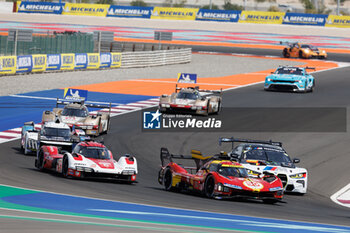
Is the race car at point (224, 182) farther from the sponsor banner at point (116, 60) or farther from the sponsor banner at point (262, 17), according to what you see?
the sponsor banner at point (262, 17)

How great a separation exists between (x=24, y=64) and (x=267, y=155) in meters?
29.7

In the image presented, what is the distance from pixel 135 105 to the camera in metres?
38.2

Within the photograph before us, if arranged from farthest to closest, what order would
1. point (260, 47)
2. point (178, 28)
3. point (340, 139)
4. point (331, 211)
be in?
1. point (178, 28)
2. point (260, 47)
3. point (340, 139)
4. point (331, 211)

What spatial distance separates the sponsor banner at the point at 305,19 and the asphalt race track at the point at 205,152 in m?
49.2

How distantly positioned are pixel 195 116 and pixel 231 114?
1.95m

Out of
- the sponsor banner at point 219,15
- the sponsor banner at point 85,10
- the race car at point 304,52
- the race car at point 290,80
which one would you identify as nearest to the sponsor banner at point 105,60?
the race car at point 290,80

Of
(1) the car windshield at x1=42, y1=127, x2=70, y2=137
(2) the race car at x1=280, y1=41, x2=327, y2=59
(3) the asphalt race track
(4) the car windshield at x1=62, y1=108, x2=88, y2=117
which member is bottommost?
(3) the asphalt race track

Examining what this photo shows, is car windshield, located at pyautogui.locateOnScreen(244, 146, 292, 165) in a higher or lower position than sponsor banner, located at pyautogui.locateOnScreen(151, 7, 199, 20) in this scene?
lower

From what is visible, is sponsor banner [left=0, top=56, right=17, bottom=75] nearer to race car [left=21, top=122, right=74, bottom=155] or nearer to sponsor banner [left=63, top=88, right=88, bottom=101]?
sponsor banner [left=63, top=88, right=88, bottom=101]

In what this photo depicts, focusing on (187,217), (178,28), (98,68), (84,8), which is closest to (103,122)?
(187,217)

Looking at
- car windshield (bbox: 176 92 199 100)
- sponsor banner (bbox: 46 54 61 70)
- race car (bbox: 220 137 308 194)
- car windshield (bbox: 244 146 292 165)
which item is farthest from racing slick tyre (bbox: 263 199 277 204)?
sponsor banner (bbox: 46 54 61 70)

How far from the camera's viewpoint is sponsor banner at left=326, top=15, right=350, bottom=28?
86.1 metres

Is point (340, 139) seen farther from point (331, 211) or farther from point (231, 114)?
point (331, 211)

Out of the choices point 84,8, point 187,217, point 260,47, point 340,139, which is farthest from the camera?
point 84,8
